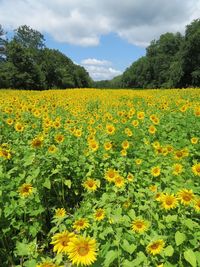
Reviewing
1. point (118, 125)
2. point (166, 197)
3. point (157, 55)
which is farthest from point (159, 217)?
point (157, 55)

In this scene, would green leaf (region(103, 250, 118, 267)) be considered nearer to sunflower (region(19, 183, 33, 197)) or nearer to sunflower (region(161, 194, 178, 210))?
sunflower (region(161, 194, 178, 210))

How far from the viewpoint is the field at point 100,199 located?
93.4 inches

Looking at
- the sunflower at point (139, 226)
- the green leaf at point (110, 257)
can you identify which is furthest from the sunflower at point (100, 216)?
the green leaf at point (110, 257)

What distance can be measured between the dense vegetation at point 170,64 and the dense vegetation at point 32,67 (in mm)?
14008

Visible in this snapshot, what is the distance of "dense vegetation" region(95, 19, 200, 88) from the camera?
47.8 meters

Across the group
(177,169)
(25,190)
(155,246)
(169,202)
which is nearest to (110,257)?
(155,246)

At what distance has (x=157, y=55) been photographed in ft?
249

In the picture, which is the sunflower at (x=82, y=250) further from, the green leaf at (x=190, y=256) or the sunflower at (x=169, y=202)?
the sunflower at (x=169, y=202)

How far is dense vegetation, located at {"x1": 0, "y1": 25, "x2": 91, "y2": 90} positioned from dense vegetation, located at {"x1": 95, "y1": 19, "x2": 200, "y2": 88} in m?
14.0

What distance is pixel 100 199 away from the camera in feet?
10.8

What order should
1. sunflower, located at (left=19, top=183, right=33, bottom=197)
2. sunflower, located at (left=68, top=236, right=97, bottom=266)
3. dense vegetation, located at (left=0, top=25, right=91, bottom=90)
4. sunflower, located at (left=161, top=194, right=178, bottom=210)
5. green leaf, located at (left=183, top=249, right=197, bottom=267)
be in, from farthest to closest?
dense vegetation, located at (left=0, top=25, right=91, bottom=90) < sunflower, located at (left=19, top=183, right=33, bottom=197) < sunflower, located at (left=161, top=194, right=178, bottom=210) < green leaf, located at (left=183, top=249, right=197, bottom=267) < sunflower, located at (left=68, top=236, right=97, bottom=266)

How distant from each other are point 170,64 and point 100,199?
210ft

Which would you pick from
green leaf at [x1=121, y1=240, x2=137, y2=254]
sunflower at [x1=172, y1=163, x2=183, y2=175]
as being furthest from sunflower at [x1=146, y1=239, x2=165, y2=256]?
sunflower at [x1=172, y1=163, x2=183, y2=175]

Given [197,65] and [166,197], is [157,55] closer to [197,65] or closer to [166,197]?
[197,65]
